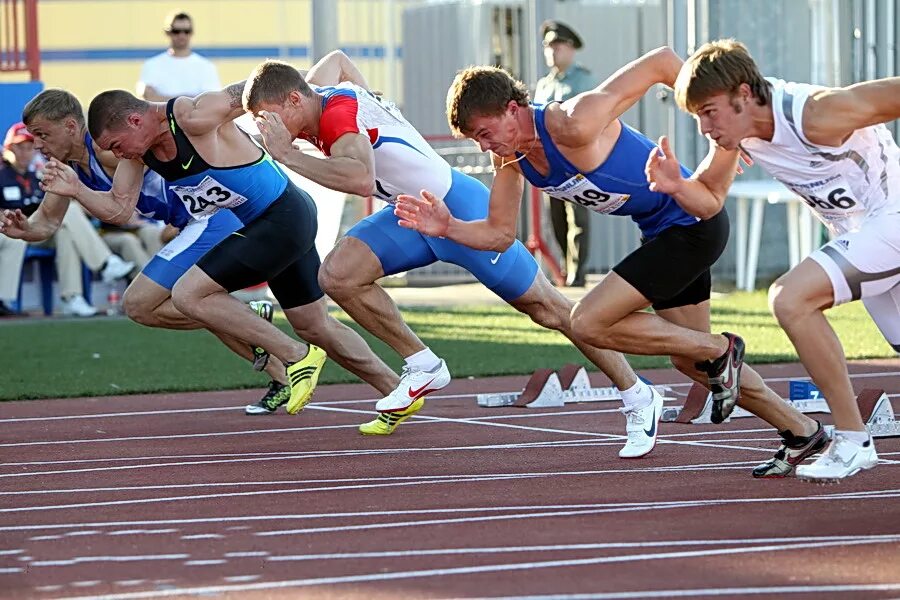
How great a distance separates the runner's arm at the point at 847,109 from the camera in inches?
200

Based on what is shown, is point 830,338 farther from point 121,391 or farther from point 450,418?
point 121,391

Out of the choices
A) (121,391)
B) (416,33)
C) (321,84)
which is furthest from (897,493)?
(416,33)

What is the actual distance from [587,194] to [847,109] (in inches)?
51.5

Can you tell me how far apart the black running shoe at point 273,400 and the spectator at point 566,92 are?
588cm

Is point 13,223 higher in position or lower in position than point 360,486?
higher

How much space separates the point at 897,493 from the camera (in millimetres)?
5418

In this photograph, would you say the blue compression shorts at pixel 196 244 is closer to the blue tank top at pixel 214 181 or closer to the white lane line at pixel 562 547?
the blue tank top at pixel 214 181

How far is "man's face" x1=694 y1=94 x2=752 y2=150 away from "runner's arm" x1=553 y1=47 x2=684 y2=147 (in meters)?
0.53

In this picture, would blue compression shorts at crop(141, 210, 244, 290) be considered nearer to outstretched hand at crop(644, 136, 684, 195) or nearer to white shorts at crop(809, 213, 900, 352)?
outstretched hand at crop(644, 136, 684, 195)

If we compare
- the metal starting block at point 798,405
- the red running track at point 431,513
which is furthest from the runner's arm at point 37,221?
the metal starting block at point 798,405

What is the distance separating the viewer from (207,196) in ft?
24.5

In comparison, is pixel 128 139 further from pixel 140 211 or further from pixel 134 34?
pixel 134 34

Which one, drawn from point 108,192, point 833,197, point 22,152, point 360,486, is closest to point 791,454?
point 833,197

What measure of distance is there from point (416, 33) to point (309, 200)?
30.9 feet
